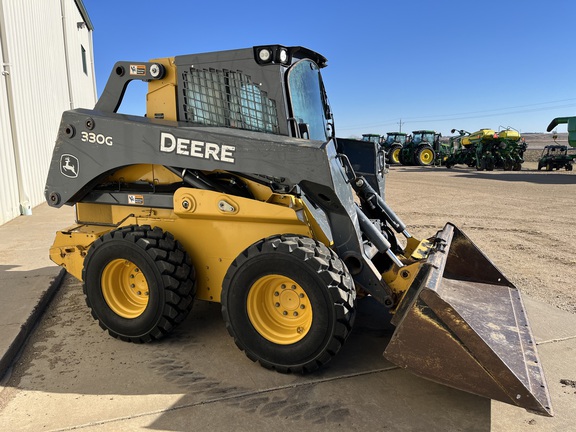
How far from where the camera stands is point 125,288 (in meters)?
3.75

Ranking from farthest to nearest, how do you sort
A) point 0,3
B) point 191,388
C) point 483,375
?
1. point 0,3
2. point 191,388
3. point 483,375

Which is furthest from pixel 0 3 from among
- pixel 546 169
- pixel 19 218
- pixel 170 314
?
pixel 546 169

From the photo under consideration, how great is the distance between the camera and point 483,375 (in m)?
2.46

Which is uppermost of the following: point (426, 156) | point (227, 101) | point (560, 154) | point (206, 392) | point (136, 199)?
point (227, 101)

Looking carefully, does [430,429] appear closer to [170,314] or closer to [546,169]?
[170,314]

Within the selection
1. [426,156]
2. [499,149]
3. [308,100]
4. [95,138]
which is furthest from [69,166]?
[426,156]

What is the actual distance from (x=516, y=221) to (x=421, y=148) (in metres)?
21.6

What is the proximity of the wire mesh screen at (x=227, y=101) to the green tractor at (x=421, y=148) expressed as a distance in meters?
27.7

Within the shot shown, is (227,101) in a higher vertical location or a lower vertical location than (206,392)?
higher

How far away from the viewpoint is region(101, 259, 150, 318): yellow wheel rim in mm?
3645

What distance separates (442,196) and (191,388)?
11.4 metres

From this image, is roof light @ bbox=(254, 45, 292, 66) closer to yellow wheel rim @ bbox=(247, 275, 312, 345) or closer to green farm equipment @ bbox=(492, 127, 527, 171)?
yellow wheel rim @ bbox=(247, 275, 312, 345)

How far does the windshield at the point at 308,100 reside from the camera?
3630 mm

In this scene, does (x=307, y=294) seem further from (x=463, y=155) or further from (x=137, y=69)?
(x=463, y=155)
